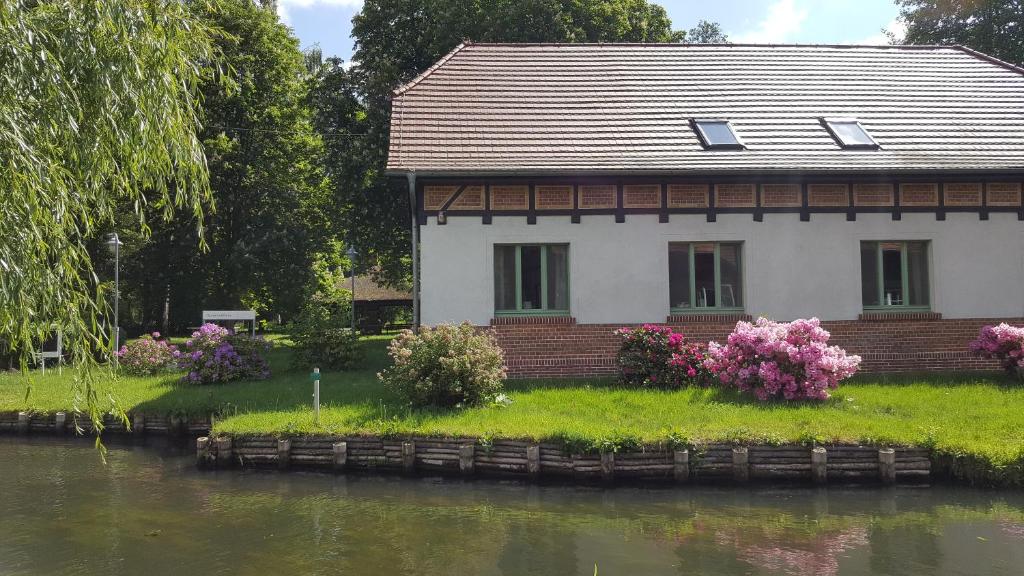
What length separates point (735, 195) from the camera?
13125 mm

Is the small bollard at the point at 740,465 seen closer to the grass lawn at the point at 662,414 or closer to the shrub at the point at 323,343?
the grass lawn at the point at 662,414

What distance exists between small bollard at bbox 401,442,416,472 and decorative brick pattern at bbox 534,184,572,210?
5457mm

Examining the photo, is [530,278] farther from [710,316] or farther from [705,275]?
[710,316]

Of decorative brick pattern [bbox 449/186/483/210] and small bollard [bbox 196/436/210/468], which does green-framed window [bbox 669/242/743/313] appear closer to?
decorative brick pattern [bbox 449/186/483/210]

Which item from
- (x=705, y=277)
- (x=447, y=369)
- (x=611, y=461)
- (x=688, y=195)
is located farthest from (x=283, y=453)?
(x=688, y=195)

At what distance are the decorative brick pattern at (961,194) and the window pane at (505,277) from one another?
27.2ft

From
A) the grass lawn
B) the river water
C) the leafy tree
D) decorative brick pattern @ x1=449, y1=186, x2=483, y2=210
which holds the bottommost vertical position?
the river water

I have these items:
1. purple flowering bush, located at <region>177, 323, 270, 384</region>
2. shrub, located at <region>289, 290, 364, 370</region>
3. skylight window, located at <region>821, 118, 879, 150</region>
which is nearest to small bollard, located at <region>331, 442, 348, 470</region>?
purple flowering bush, located at <region>177, 323, 270, 384</region>

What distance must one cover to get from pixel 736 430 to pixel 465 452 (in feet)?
11.3

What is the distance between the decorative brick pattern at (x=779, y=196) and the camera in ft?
43.2

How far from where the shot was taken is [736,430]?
8.88 metres

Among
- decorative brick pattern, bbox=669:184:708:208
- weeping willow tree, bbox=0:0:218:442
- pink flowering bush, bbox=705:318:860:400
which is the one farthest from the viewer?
decorative brick pattern, bbox=669:184:708:208

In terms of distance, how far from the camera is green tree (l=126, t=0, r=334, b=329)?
23.8m

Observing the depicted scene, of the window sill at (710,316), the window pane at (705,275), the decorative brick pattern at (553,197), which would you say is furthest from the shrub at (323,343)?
the window pane at (705,275)
